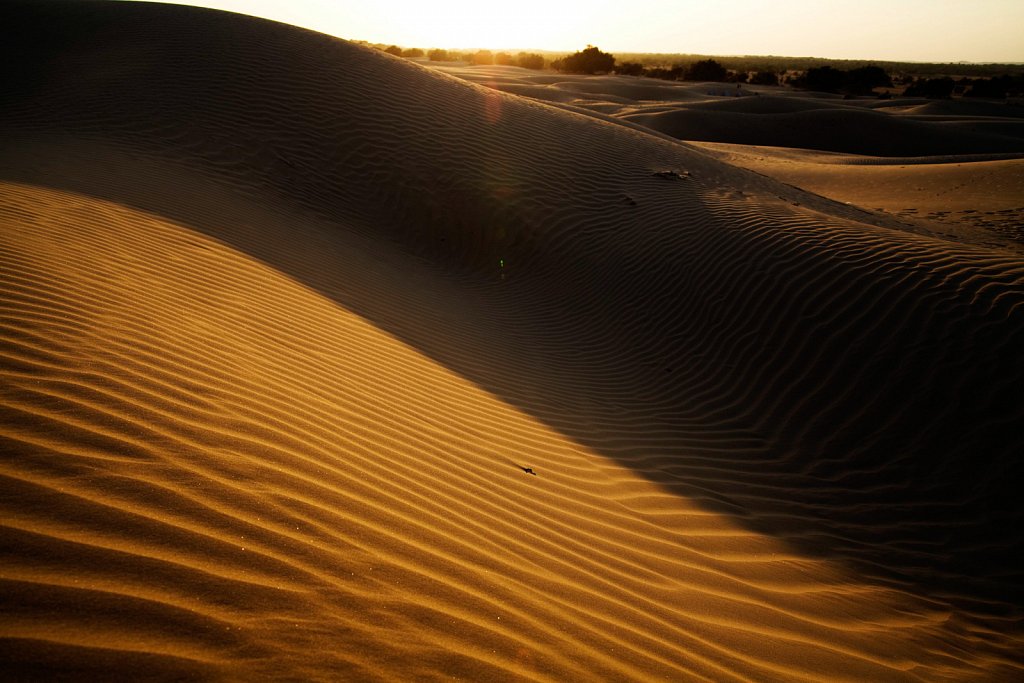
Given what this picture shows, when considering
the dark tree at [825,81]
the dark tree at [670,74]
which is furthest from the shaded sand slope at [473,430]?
the dark tree at [670,74]

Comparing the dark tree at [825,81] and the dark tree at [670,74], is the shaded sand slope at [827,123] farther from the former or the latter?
the dark tree at [670,74]

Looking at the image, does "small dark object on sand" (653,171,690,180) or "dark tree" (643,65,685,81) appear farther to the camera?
"dark tree" (643,65,685,81)

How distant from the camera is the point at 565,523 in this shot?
3.12 m

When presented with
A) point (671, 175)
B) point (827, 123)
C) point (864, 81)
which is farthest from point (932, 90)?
point (671, 175)

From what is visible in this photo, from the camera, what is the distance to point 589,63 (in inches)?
2272

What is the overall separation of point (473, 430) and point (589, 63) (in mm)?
62064

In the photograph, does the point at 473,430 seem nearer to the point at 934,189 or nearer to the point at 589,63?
the point at 934,189

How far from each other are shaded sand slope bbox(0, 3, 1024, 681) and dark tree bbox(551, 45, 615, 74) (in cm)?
5474

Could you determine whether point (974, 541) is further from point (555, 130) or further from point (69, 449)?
point (555, 130)

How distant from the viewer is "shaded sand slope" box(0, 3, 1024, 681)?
75.7 inches

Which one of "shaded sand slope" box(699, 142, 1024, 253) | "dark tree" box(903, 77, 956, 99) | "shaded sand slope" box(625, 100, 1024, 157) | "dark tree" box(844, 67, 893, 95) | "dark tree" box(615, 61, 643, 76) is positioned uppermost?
"dark tree" box(615, 61, 643, 76)

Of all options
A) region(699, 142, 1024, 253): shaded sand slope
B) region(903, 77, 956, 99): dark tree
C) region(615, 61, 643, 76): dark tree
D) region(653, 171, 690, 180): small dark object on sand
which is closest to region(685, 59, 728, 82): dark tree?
region(615, 61, 643, 76): dark tree

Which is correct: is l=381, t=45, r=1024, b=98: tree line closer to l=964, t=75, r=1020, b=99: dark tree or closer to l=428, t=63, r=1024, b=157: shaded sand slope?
l=964, t=75, r=1020, b=99: dark tree

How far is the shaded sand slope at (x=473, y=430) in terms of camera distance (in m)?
1.92
